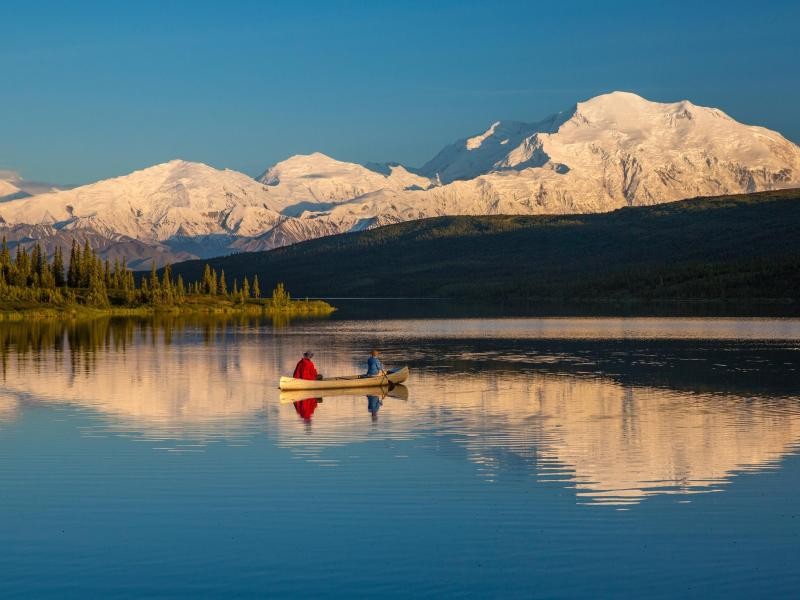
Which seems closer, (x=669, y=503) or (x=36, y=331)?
(x=669, y=503)

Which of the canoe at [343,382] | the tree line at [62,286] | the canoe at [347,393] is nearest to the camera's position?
the canoe at [347,393]

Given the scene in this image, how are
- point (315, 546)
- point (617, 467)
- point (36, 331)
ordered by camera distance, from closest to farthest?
point (315, 546)
point (617, 467)
point (36, 331)

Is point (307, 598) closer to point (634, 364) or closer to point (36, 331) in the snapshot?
point (634, 364)

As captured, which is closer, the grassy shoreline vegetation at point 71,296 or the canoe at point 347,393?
the canoe at point 347,393

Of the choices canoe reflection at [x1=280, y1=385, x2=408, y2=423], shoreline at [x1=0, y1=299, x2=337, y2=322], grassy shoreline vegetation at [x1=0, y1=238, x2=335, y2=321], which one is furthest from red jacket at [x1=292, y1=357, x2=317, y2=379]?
grassy shoreline vegetation at [x1=0, y1=238, x2=335, y2=321]

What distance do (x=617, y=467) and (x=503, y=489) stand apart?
4.57m

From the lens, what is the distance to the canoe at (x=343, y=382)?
5272 centimetres

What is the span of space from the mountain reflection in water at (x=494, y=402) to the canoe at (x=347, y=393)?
0.34 m

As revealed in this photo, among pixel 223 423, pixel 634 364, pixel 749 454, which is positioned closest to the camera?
pixel 749 454

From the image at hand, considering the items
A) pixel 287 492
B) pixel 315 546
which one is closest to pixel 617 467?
pixel 287 492

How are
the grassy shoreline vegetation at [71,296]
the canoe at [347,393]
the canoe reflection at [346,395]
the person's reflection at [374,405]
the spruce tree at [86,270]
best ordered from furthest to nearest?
the spruce tree at [86,270] < the grassy shoreline vegetation at [71,296] < the canoe at [347,393] < the canoe reflection at [346,395] < the person's reflection at [374,405]

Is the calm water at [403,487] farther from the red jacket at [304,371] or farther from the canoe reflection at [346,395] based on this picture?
the red jacket at [304,371]

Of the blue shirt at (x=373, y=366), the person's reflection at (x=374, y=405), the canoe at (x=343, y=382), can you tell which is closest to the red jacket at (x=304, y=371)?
the canoe at (x=343, y=382)

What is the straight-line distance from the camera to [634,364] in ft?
238
